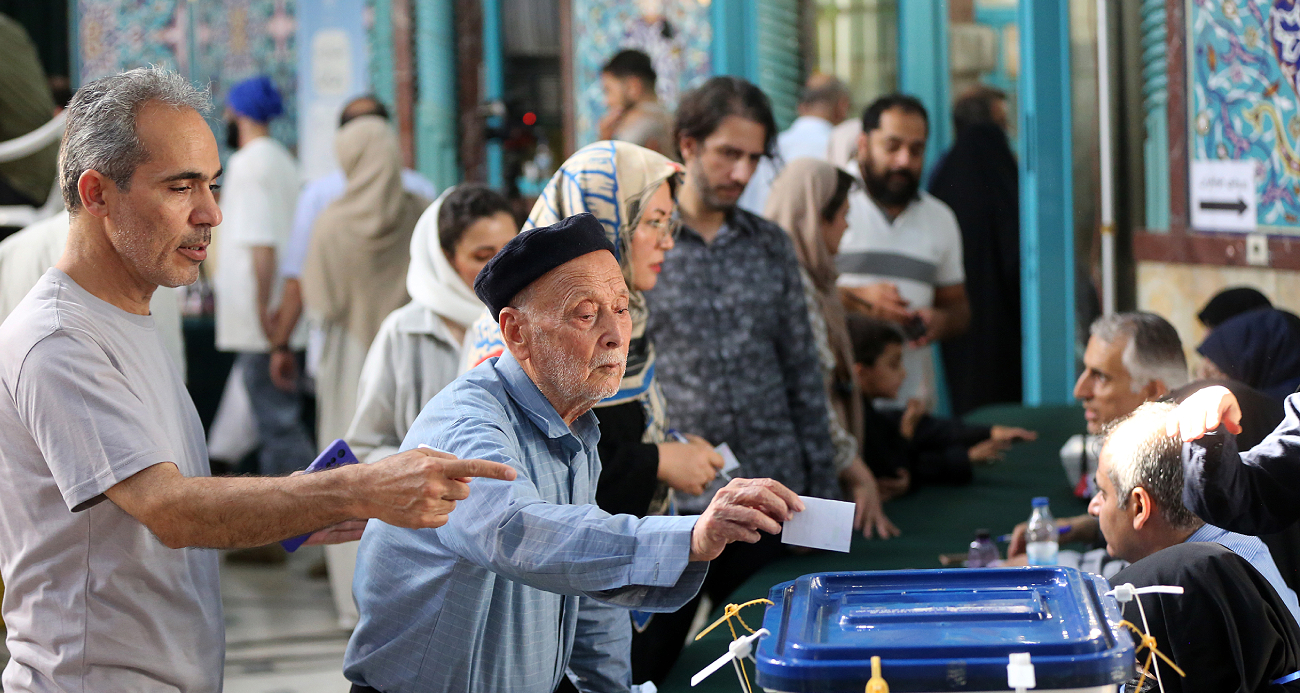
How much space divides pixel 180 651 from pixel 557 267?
73 centimetres

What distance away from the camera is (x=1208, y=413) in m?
1.78

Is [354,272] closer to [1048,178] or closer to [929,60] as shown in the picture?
[1048,178]

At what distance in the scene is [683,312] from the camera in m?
3.03

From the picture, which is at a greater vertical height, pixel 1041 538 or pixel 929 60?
pixel 929 60

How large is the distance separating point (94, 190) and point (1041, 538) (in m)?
2.13

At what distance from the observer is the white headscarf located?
296cm

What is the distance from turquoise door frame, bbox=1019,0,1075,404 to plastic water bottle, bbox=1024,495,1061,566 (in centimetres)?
303

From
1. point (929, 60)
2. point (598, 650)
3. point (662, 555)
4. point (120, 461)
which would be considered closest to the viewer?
point (662, 555)

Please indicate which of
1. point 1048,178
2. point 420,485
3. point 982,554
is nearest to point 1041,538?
point 982,554

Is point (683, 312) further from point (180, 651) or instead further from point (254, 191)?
point (254, 191)

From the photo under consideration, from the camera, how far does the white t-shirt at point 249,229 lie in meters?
5.20

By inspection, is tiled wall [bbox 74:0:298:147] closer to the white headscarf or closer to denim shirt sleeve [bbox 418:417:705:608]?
the white headscarf

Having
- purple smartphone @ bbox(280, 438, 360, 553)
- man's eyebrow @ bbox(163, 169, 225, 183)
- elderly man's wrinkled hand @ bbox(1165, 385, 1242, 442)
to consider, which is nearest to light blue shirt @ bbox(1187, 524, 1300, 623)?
elderly man's wrinkled hand @ bbox(1165, 385, 1242, 442)

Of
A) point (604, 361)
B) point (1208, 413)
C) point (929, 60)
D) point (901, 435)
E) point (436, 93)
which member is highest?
point (436, 93)
